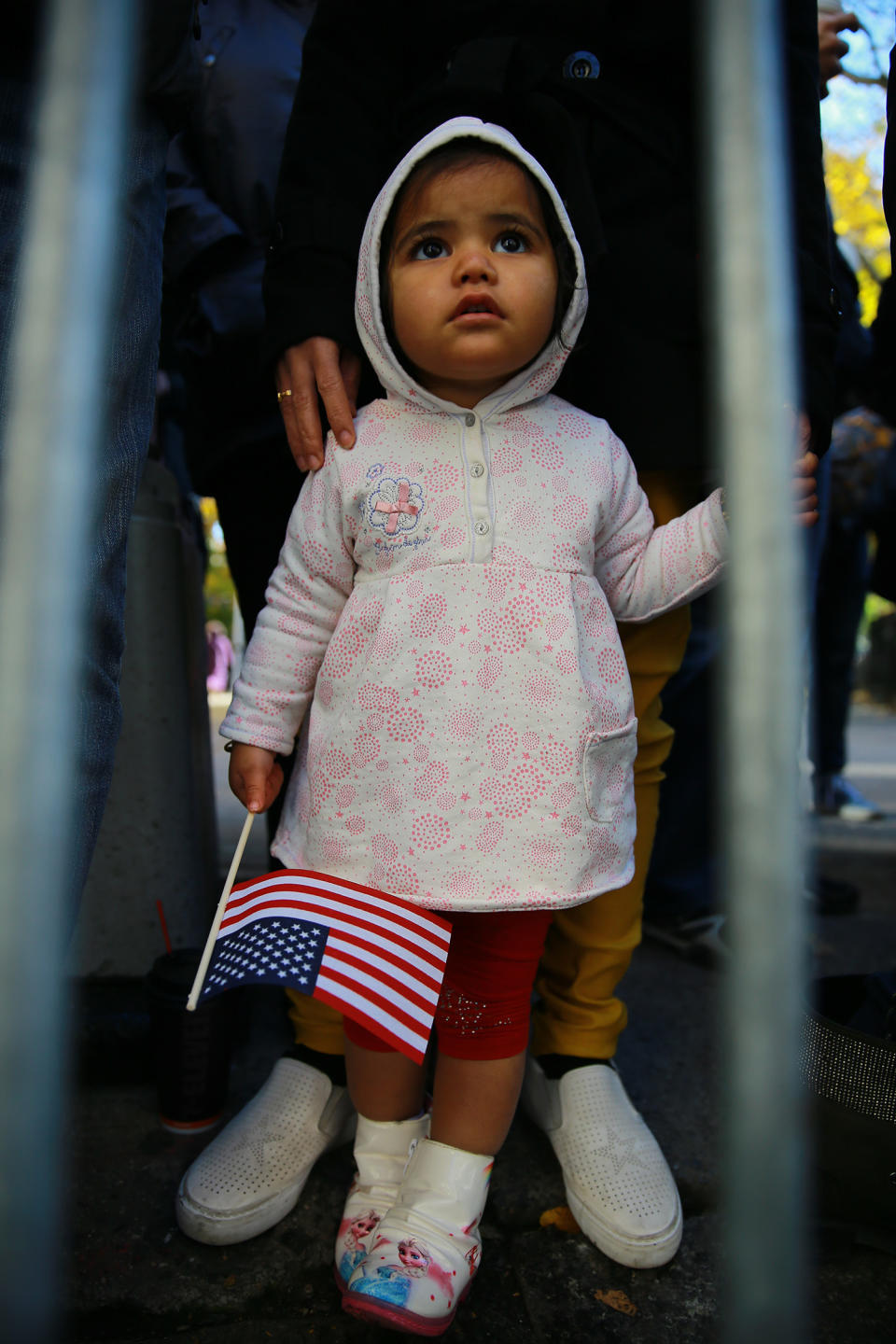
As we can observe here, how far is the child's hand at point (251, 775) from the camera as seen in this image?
53.6 inches

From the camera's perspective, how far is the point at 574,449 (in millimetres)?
1397

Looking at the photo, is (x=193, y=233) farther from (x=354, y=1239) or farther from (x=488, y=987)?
(x=354, y=1239)

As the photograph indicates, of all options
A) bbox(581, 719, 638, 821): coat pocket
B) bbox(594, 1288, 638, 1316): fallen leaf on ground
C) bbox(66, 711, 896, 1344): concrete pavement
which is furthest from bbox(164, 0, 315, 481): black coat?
bbox(594, 1288, 638, 1316): fallen leaf on ground

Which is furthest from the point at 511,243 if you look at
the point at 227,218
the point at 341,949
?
the point at 341,949

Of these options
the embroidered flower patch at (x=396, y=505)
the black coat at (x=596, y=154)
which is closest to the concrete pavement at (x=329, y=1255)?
the embroidered flower patch at (x=396, y=505)

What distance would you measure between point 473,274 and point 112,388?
0.50m

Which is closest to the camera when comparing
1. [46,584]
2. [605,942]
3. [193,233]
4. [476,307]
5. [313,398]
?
[46,584]

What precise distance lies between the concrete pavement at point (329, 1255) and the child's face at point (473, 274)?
119cm

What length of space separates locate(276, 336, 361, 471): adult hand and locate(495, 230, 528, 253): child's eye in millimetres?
278

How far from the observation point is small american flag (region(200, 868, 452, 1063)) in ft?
3.53

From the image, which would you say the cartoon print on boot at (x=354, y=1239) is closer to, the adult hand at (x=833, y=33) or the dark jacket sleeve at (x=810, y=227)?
the dark jacket sleeve at (x=810, y=227)

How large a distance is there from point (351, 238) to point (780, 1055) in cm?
137

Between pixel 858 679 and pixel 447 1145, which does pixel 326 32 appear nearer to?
pixel 447 1145

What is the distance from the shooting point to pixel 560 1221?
4.41 feet
